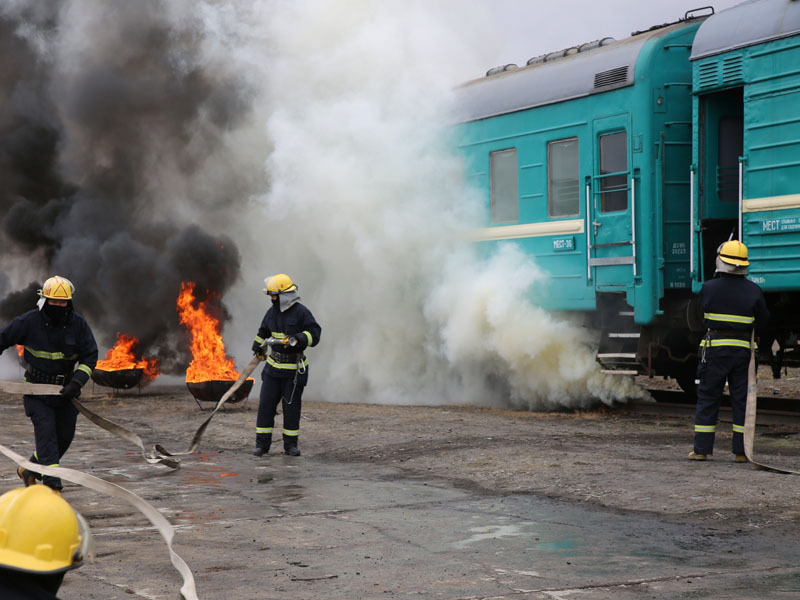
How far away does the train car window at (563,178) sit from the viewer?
42.9ft

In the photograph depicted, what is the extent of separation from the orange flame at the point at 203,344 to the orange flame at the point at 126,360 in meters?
0.96

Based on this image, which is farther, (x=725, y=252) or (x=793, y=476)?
(x=725, y=252)

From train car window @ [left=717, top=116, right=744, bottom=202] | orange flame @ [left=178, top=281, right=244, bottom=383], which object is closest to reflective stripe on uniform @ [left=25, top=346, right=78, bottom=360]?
orange flame @ [left=178, top=281, right=244, bottom=383]

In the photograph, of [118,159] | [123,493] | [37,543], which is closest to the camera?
[37,543]

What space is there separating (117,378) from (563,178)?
8.07 metres

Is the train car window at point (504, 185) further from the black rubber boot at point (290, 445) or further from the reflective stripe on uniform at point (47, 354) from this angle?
the reflective stripe on uniform at point (47, 354)

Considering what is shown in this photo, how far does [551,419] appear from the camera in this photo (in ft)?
43.4

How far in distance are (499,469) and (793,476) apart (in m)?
2.31

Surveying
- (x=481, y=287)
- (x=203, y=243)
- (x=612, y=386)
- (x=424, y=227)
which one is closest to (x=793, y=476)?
(x=612, y=386)

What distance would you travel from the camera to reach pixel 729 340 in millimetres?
9078

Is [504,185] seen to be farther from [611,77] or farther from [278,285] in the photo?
[278,285]

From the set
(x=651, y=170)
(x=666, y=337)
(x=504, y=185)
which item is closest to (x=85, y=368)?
(x=651, y=170)

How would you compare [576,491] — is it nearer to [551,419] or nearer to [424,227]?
[551,419]

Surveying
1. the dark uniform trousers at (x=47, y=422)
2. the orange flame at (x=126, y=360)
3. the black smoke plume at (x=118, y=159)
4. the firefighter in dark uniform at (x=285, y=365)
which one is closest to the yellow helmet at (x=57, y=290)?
the dark uniform trousers at (x=47, y=422)
